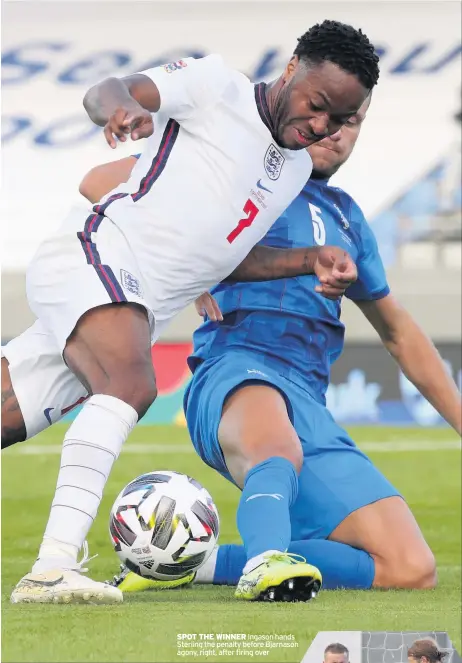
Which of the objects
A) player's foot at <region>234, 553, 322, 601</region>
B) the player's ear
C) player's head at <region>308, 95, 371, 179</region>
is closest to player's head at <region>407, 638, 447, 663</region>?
player's foot at <region>234, 553, 322, 601</region>

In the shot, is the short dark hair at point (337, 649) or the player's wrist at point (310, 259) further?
the player's wrist at point (310, 259)

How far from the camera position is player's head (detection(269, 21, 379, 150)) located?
3.46 meters

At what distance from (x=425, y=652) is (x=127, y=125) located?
153 cm

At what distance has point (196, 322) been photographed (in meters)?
18.8

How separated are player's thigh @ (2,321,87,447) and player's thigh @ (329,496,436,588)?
1213 mm

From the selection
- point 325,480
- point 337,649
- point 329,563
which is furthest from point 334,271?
point 337,649

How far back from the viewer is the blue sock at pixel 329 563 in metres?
4.08

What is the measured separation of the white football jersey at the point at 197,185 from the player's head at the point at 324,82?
110 millimetres

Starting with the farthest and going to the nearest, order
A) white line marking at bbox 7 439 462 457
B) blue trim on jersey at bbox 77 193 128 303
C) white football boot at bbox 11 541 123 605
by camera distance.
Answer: white line marking at bbox 7 439 462 457
blue trim on jersey at bbox 77 193 128 303
white football boot at bbox 11 541 123 605

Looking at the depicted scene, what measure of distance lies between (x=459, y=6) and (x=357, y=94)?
72.3 feet

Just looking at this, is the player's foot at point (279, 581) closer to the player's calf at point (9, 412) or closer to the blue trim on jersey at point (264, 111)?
the player's calf at point (9, 412)

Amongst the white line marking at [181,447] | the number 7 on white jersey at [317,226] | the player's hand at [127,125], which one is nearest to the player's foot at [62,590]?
the player's hand at [127,125]

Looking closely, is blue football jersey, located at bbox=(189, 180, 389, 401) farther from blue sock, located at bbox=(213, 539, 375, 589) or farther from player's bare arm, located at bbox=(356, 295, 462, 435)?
blue sock, located at bbox=(213, 539, 375, 589)

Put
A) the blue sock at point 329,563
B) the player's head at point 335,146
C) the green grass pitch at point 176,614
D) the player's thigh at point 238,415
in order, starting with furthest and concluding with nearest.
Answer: the player's head at point 335,146
the blue sock at point 329,563
the player's thigh at point 238,415
the green grass pitch at point 176,614
